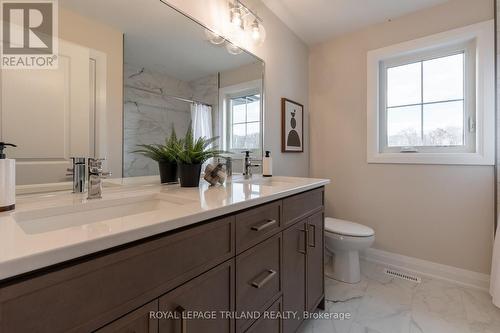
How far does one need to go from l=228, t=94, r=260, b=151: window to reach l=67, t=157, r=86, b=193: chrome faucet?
92 cm

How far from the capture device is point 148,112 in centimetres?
118

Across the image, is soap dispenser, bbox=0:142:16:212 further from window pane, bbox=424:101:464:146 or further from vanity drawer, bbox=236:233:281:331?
window pane, bbox=424:101:464:146

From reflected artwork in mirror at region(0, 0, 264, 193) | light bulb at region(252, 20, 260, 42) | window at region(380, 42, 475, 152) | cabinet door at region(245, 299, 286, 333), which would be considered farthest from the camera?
window at region(380, 42, 475, 152)

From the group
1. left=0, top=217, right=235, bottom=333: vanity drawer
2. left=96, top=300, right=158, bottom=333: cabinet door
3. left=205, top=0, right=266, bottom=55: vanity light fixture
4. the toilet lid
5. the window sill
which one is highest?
left=205, top=0, right=266, bottom=55: vanity light fixture

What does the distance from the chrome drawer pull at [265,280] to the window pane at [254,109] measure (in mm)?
1138

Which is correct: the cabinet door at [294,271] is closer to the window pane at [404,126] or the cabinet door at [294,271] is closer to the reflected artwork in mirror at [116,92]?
the reflected artwork in mirror at [116,92]

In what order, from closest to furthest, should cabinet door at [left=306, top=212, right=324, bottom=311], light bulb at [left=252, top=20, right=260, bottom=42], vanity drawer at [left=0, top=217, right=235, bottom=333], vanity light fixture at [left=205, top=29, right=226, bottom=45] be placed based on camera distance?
vanity drawer at [left=0, top=217, right=235, bottom=333] < cabinet door at [left=306, top=212, right=324, bottom=311] < vanity light fixture at [left=205, top=29, right=226, bottom=45] < light bulb at [left=252, top=20, right=260, bottom=42]

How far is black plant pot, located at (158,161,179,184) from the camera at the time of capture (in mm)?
1227

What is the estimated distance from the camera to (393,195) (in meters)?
2.15

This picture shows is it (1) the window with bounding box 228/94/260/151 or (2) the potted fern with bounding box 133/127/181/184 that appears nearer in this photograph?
(2) the potted fern with bounding box 133/127/181/184

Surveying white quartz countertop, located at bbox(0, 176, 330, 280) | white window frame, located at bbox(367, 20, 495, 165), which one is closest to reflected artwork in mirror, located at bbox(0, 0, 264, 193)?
white quartz countertop, located at bbox(0, 176, 330, 280)

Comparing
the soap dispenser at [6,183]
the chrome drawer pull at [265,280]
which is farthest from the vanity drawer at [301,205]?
the soap dispenser at [6,183]

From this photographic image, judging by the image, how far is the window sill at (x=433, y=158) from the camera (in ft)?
5.76

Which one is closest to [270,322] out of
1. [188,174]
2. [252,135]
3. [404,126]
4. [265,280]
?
[265,280]
